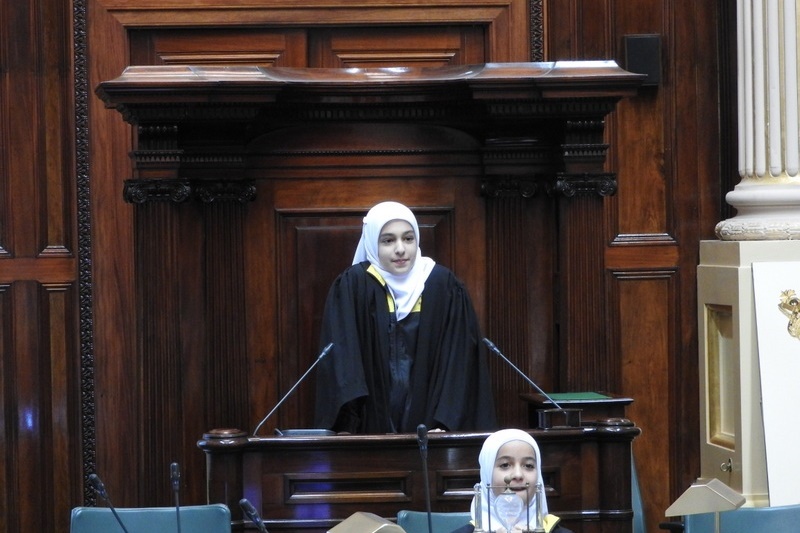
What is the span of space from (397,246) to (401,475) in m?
1.07

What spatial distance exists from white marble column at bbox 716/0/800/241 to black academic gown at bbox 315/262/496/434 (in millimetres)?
1475

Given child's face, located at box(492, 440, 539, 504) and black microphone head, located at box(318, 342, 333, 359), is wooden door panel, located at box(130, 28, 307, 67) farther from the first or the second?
child's face, located at box(492, 440, 539, 504)

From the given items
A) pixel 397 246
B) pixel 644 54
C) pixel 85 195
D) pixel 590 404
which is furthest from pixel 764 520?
pixel 85 195

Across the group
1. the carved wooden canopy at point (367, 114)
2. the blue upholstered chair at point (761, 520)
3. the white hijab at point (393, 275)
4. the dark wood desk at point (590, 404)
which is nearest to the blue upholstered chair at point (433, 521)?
the blue upholstered chair at point (761, 520)

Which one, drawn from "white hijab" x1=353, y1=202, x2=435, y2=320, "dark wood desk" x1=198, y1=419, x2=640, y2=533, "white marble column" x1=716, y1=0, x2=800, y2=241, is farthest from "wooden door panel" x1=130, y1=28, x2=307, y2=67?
"dark wood desk" x1=198, y1=419, x2=640, y2=533

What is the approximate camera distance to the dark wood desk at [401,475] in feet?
15.6

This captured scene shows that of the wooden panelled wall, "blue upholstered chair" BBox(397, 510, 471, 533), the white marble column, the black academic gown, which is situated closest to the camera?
"blue upholstered chair" BBox(397, 510, 471, 533)

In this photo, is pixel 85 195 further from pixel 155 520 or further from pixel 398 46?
pixel 155 520

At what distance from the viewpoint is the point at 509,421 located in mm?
6027

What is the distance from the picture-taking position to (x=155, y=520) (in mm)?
4109

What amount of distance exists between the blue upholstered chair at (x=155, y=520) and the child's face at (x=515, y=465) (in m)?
0.81

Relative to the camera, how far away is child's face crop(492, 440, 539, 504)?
4109mm

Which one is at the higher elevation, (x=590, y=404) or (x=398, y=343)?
(x=398, y=343)

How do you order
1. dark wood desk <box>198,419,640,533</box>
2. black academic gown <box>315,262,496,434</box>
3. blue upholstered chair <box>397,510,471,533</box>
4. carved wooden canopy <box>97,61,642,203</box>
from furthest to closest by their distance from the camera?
carved wooden canopy <box>97,61,642,203</box> → black academic gown <box>315,262,496,434</box> → dark wood desk <box>198,419,640,533</box> → blue upholstered chair <box>397,510,471,533</box>
